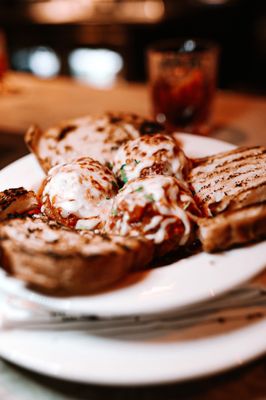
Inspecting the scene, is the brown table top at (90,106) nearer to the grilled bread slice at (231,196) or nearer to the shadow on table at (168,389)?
the grilled bread slice at (231,196)

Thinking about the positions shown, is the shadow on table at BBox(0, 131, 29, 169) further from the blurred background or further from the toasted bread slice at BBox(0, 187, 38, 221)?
the blurred background

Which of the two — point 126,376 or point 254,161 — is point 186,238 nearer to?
point 126,376

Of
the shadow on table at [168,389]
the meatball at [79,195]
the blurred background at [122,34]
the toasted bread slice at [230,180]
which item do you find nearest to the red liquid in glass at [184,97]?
the toasted bread slice at [230,180]

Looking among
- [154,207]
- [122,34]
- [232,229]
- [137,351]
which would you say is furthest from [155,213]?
[122,34]

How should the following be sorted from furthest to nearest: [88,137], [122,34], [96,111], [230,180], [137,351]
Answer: [122,34], [96,111], [88,137], [230,180], [137,351]

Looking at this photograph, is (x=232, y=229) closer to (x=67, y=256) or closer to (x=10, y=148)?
(x=67, y=256)

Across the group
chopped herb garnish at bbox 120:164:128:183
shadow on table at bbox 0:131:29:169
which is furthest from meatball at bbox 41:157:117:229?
shadow on table at bbox 0:131:29:169
